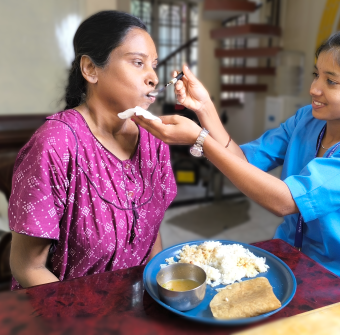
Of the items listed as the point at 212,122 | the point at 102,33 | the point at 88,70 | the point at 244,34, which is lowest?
the point at 212,122

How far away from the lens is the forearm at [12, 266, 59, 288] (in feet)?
3.50

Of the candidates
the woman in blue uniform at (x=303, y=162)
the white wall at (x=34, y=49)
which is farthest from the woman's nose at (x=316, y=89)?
the white wall at (x=34, y=49)

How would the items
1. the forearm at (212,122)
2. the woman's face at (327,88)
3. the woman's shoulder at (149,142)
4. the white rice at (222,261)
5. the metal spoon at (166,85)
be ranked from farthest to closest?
the forearm at (212,122)
the woman's shoulder at (149,142)
the metal spoon at (166,85)
the woman's face at (327,88)
the white rice at (222,261)

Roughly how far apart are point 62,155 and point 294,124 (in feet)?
3.34

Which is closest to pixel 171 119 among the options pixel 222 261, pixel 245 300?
pixel 222 261

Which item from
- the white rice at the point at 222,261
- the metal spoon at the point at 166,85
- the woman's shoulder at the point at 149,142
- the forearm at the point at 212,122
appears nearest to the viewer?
the white rice at the point at 222,261

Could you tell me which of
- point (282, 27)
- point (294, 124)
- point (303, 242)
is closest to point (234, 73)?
point (282, 27)

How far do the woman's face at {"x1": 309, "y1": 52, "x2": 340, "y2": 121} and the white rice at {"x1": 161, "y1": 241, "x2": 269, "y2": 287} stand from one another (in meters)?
0.57

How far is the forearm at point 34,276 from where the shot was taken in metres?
1.07

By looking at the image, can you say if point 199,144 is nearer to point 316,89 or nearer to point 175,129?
point 175,129

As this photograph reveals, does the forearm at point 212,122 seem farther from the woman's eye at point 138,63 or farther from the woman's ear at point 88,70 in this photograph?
the woman's ear at point 88,70

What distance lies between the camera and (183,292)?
732mm

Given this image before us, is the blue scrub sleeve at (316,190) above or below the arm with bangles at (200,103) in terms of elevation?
below

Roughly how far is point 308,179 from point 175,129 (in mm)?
458
